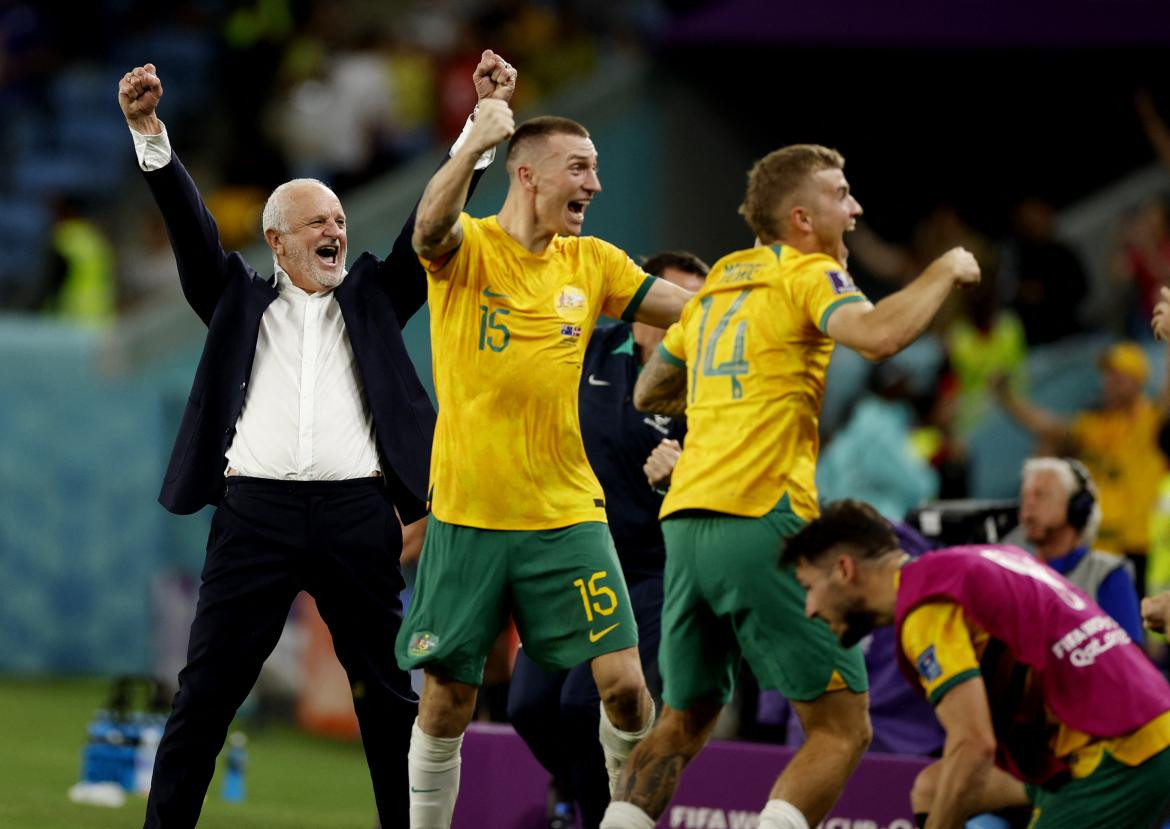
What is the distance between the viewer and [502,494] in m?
6.61

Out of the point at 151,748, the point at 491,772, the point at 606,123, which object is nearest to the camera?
the point at 491,772

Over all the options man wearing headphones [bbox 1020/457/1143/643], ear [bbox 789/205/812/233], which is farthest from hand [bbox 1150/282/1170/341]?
man wearing headphones [bbox 1020/457/1143/643]

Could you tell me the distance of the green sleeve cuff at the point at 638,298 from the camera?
6965mm

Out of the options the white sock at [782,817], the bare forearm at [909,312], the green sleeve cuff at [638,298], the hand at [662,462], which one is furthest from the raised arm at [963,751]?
the green sleeve cuff at [638,298]

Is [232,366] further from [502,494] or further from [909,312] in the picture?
[909,312]

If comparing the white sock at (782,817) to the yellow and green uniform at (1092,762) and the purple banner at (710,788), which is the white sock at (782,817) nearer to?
the yellow and green uniform at (1092,762)

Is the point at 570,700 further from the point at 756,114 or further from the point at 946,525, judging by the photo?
the point at 756,114

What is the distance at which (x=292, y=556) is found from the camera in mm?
6914

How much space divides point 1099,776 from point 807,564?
3.09 feet

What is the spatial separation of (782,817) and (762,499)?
2.96 feet

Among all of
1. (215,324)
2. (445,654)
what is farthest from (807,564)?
(215,324)

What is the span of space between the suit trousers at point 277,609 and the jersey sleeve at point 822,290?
163cm

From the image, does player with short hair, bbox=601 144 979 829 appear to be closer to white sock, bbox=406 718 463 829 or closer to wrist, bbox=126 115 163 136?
white sock, bbox=406 718 463 829

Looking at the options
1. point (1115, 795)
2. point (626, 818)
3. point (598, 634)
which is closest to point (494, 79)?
point (598, 634)
